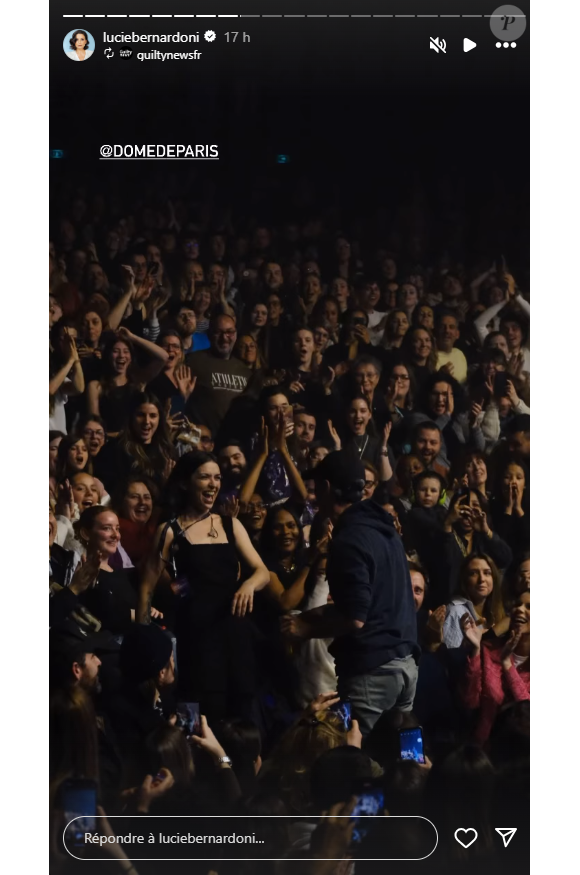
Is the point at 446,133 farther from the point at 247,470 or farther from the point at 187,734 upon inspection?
the point at 187,734

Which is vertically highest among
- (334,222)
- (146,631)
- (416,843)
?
(334,222)

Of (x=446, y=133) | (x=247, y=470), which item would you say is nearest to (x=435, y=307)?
(x=446, y=133)

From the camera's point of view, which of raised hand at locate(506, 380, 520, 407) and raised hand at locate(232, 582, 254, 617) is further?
raised hand at locate(506, 380, 520, 407)

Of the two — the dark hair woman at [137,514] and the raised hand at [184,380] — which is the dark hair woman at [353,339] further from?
the dark hair woman at [137,514]

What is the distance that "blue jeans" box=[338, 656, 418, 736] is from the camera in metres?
4.55

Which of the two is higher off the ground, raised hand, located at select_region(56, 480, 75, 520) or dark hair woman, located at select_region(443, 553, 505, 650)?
raised hand, located at select_region(56, 480, 75, 520)

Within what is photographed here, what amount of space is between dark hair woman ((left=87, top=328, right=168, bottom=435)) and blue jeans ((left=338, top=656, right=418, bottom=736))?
4.24ft

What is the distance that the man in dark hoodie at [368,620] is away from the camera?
4555 mm

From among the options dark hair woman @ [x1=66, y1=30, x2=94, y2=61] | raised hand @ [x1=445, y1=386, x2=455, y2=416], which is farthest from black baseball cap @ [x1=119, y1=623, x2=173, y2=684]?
dark hair woman @ [x1=66, y1=30, x2=94, y2=61]

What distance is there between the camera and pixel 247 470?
464 centimetres

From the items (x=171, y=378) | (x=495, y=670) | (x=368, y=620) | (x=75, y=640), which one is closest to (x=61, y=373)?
(x=171, y=378)

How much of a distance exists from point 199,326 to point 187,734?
5.02 ft

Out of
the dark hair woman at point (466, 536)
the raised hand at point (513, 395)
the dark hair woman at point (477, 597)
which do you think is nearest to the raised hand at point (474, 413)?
the raised hand at point (513, 395)

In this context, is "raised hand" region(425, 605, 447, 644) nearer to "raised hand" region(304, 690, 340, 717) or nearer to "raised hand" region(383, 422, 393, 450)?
"raised hand" region(304, 690, 340, 717)
